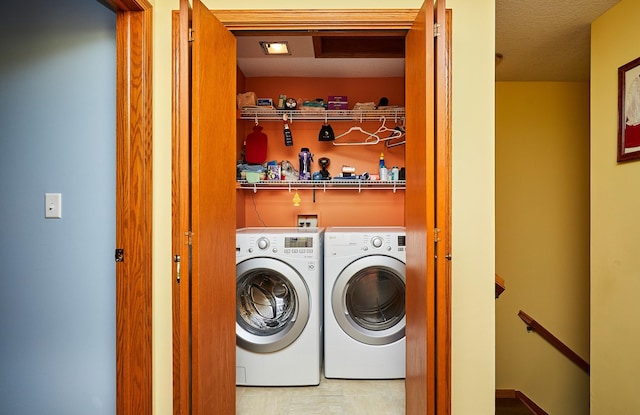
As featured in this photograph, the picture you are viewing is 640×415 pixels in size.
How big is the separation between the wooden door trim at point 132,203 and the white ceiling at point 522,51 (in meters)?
1.14

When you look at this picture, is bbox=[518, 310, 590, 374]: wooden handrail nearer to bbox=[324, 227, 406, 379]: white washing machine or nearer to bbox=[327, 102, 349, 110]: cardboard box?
bbox=[324, 227, 406, 379]: white washing machine

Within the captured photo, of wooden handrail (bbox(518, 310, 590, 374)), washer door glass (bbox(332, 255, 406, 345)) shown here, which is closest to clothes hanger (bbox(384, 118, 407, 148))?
washer door glass (bbox(332, 255, 406, 345))

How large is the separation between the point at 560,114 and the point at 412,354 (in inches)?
106

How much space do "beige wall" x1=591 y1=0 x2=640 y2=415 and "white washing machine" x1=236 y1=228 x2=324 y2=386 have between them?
1621 millimetres

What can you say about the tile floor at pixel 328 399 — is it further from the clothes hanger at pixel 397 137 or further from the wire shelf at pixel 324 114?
the wire shelf at pixel 324 114

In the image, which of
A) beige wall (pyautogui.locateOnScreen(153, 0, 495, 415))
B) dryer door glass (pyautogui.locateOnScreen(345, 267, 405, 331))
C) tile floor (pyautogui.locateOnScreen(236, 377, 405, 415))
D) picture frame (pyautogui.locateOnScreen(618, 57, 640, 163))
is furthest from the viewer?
dryer door glass (pyautogui.locateOnScreen(345, 267, 405, 331))

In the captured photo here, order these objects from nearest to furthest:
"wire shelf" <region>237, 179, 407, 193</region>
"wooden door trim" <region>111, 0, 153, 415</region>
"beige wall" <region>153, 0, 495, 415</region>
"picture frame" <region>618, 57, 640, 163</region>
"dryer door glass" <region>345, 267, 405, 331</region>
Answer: "wooden door trim" <region>111, 0, 153, 415</region> → "beige wall" <region>153, 0, 495, 415</region> → "picture frame" <region>618, 57, 640, 163</region> → "dryer door glass" <region>345, 267, 405, 331</region> → "wire shelf" <region>237, 179, 407, 193</region>

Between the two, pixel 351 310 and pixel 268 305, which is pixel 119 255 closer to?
pixel 268 305

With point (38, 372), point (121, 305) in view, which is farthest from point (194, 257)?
point (38, 372)

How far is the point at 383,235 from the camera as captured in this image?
2.51m

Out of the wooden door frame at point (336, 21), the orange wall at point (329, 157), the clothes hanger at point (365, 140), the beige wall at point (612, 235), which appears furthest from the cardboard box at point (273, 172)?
the beige wall at point (612, 235)

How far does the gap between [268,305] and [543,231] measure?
2.42m

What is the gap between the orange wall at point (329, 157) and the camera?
3357 mm

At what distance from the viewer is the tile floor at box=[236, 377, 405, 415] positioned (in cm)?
226
